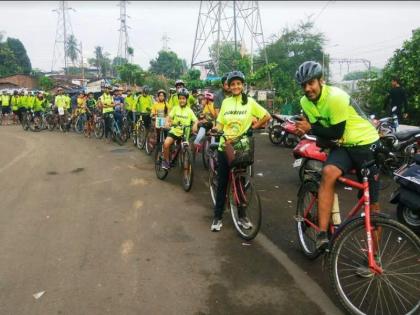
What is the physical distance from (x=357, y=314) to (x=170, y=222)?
3.16 m

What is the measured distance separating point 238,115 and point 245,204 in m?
1.18

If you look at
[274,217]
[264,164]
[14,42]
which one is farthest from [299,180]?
[14,42]

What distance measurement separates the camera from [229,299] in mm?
3711

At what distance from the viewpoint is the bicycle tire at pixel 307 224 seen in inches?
172

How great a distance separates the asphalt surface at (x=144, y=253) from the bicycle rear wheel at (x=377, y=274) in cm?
25

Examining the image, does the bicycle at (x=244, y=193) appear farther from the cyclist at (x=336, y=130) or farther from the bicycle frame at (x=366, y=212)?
the bicycle frame at (x=366, y=212)

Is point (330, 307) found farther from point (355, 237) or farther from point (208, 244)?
point (208, 244)

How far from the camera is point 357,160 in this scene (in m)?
3.70

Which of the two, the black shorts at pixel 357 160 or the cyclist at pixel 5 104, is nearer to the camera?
the black shorts at pixel 357 160

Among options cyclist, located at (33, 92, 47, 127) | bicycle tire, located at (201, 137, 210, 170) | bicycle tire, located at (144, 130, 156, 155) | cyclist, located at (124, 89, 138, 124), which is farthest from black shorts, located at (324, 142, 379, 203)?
cyclist, located at (33, 92, 47, 127)

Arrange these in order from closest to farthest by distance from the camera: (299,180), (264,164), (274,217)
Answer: (274,217) → (299,180) → (264,164)

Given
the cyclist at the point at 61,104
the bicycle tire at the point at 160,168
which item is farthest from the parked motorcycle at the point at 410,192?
the cyclist at the point at 61,104

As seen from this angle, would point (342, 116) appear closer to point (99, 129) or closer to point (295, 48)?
point (99, 129)

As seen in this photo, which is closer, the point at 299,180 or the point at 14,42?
the point at 299,180
